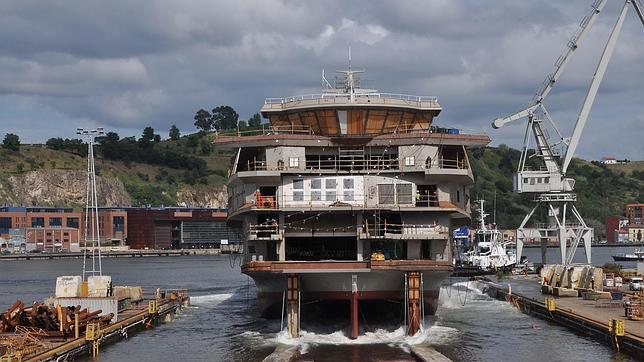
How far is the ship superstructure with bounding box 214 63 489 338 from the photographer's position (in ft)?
145

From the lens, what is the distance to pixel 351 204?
46.7 m

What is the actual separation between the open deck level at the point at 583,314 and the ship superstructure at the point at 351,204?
7.97 m

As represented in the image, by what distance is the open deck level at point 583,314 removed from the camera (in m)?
42.3

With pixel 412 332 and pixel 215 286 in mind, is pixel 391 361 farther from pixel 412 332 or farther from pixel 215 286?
pixel 215 286

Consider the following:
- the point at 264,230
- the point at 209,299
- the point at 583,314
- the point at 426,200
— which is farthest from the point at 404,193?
the point at 209,299

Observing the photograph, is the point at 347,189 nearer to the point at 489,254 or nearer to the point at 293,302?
the point at 293,302

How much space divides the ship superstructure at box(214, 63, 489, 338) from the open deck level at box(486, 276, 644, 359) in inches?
314

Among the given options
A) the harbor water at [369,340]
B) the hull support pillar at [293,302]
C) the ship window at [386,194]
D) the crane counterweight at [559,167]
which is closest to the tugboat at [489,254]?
the crane counterweight at [559,167]

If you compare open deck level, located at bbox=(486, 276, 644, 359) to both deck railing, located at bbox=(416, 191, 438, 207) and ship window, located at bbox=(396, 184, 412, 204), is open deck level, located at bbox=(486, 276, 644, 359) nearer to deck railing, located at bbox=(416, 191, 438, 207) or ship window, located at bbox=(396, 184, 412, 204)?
deck railing, located at bbox=(416, 191, 438, 207)

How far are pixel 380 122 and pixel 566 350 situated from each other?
15.1 metres

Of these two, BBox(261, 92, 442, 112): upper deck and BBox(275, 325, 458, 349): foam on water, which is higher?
BBox(261, 92, 442, 112): upper deck

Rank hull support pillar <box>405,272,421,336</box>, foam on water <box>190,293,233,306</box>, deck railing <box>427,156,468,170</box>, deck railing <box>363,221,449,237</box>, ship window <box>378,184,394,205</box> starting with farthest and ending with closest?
1. foam on water <box>190,293,233,306</box>
2. deck railing <box>427,156,468,170</box>
3. ship window <box>378,184,394,205</box>
4. deck railing <box>363,221,449,237</box>
5. hull support pillar <box>405,272,421,336</box>

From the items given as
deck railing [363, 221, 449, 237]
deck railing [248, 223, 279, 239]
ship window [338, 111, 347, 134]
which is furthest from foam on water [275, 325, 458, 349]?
ship window [338, 111, 347, 134]

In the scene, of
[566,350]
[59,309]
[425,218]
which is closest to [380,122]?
[425,218]
